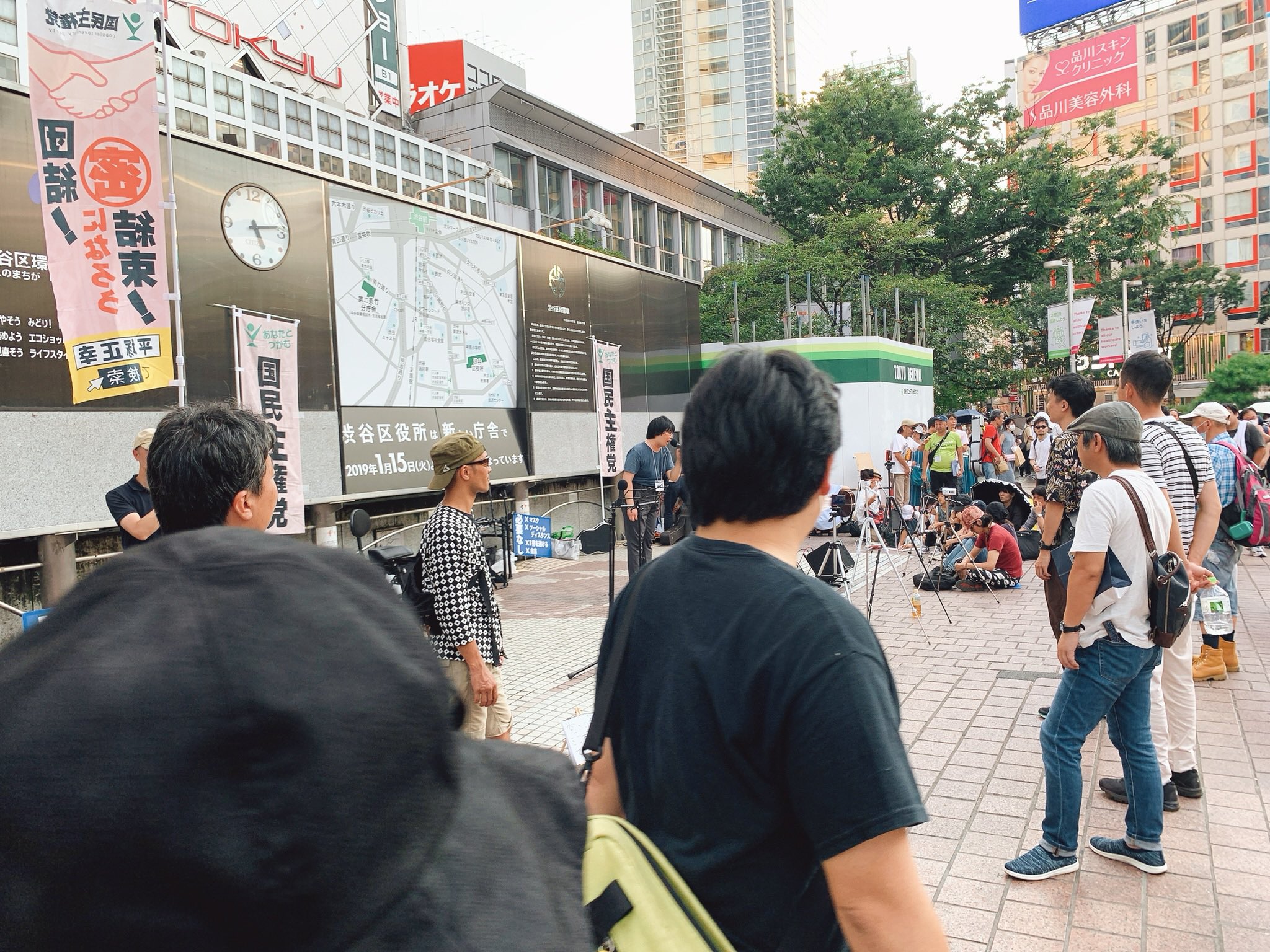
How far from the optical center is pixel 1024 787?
4.18 metres

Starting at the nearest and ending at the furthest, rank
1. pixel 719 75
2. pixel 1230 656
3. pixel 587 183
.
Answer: pixel 1230 656
pixel 587 183
pixel 719 75

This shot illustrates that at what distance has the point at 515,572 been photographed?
11.5 meters

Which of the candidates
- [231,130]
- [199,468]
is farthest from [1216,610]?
[231,130]

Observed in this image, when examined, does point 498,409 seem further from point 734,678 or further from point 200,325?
point 734,678

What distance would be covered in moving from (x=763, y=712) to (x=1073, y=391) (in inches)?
166

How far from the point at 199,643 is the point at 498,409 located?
11.0 m

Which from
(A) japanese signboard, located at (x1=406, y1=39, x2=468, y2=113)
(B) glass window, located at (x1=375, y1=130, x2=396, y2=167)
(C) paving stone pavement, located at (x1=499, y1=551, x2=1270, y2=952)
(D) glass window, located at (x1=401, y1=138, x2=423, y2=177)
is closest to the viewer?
(C) paving stone pavement, located at (x1=499, y1=551, x2=1270, y2=952)

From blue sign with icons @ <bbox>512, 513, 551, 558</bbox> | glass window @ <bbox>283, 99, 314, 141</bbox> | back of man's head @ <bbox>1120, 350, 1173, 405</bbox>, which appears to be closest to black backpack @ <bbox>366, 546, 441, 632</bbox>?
blue sign with icons @ <bbox>512, 513, 551, 558</bbox>

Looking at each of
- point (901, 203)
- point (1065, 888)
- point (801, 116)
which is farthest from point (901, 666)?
point (801, 116)

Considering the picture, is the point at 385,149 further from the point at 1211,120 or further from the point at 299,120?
the point at 1211,120

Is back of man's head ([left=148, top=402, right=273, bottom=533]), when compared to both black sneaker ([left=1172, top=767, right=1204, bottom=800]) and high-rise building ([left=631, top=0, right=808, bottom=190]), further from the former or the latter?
high-rise building ([left=631, top=0, right=808, bottom=190])

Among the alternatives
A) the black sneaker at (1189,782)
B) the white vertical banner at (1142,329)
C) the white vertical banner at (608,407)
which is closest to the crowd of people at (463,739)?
the black sneaker at (1189,782)

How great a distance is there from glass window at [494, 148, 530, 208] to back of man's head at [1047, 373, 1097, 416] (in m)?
28.9

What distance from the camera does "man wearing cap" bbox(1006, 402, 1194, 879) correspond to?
10.3ft
